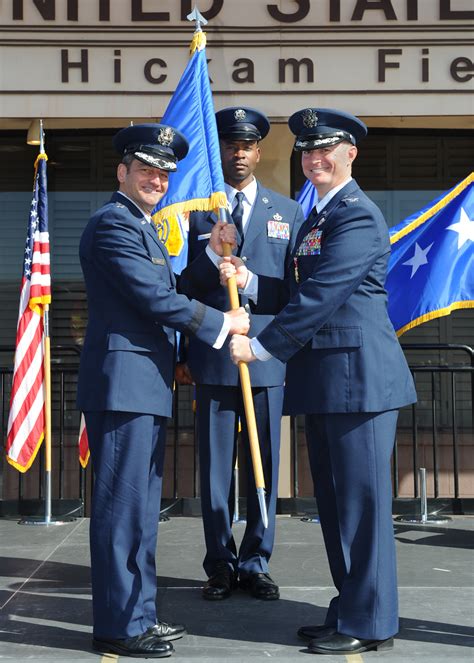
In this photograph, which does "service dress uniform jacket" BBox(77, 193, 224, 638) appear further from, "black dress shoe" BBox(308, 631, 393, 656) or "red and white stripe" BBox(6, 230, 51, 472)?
"red and white stripe" BBox(6, 230, 51, 472)

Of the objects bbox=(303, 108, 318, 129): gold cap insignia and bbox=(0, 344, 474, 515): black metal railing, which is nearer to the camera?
bbox=(303, 108, 318, 129): gold cap insignia

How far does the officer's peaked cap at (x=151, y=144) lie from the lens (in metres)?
4.46

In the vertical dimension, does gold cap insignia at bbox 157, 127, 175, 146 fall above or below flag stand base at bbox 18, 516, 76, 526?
above

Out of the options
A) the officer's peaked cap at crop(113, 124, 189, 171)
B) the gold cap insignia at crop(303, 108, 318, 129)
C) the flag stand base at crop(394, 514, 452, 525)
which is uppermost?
the gold cap insignia at crop(303, 108, 318, 129)

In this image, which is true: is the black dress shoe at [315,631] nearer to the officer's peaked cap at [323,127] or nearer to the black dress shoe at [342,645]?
the black dress shoe at [342,645]

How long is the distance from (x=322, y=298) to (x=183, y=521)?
4114 mm

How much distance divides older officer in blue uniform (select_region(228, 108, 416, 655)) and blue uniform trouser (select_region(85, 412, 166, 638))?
584 mm

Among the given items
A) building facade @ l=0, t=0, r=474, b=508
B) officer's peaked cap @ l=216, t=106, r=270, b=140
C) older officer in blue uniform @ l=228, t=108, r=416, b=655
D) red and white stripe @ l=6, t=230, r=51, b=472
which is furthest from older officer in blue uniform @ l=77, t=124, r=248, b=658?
building facade @ l=0, t=0, r=474, b=508

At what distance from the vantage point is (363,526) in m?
4.29

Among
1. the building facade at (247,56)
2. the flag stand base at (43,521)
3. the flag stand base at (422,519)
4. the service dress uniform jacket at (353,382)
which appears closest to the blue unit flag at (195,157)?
the service dress uniform jacket at (353,382)

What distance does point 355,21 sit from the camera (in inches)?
356

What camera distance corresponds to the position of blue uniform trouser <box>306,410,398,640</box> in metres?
4.21

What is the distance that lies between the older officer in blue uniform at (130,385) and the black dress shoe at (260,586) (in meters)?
0.73

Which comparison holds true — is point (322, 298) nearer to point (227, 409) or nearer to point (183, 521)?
point (227, 409)
